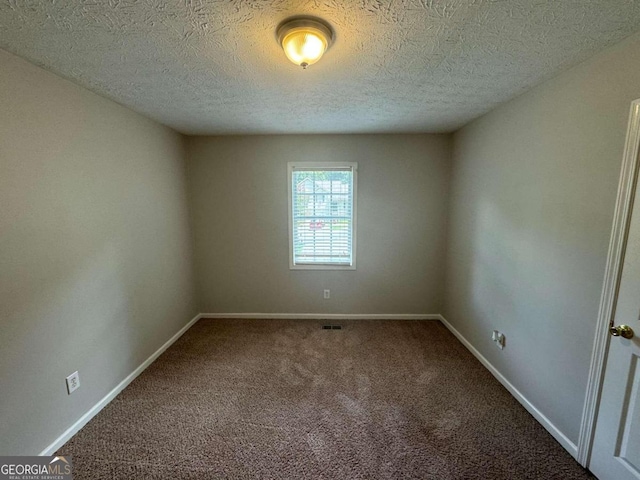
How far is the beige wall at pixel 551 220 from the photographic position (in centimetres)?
136

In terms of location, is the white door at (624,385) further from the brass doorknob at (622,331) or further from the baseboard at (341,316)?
the baseboard at (341,316)

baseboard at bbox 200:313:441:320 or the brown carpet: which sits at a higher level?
baseboard at bbox 200:313:441:320

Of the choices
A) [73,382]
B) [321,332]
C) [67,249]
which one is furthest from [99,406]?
[321,332]

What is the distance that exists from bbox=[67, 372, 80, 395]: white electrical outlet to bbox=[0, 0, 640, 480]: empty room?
2cm

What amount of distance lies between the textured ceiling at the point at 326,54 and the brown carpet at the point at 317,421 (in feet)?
7.62

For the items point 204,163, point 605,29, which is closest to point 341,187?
point 204,163

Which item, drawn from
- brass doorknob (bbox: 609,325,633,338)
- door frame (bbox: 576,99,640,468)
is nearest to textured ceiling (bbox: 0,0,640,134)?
door frame (bbox: 576,99,640,468)

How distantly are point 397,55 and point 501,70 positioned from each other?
0.71 meters

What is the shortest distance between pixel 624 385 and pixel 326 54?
2.33 meters

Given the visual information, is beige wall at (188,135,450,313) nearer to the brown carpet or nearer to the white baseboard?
the white baseboard

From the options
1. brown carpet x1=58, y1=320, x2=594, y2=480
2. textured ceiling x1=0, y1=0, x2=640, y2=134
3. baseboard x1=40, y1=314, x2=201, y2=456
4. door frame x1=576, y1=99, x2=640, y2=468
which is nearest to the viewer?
textured ceiling x1=0, y1=0, x2=640, y2=134

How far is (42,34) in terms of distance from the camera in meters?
1.20

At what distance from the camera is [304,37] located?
1.18m

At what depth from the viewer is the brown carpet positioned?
1.46 m
